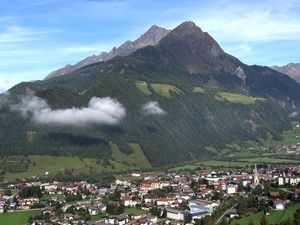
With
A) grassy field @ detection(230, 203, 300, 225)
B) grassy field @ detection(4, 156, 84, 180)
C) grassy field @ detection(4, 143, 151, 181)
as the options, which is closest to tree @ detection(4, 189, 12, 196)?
grassy field @ detection(4, 156, 84, 180)

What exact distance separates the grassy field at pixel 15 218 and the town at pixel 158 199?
171cm

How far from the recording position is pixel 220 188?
140 meters

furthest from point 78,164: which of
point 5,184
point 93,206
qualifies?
point 93,206

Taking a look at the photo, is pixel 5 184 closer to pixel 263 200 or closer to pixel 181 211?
pixel 181 211

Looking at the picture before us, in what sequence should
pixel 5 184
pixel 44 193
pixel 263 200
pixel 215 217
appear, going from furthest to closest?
pixel 5 184 → pixel 44 193 → pixel 263 200 → pixel 215 217

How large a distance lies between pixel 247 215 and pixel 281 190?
20.5 meters

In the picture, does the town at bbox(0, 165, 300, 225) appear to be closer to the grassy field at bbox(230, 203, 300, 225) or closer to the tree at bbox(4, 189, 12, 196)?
the tree at bbox(4, 189, 12, 196)

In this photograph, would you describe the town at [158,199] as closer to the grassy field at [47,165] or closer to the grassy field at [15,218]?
the grassy field at [15,218]

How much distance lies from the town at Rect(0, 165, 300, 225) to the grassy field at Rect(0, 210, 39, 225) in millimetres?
1710

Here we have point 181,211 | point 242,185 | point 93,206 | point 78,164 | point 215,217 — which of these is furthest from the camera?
point 78,164

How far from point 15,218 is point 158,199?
102 ft

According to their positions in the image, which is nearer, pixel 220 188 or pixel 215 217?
pixel 215 217

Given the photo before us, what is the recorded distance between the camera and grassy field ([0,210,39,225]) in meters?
115

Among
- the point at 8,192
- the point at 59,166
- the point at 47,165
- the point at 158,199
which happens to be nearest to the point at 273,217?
the point at 158,199
